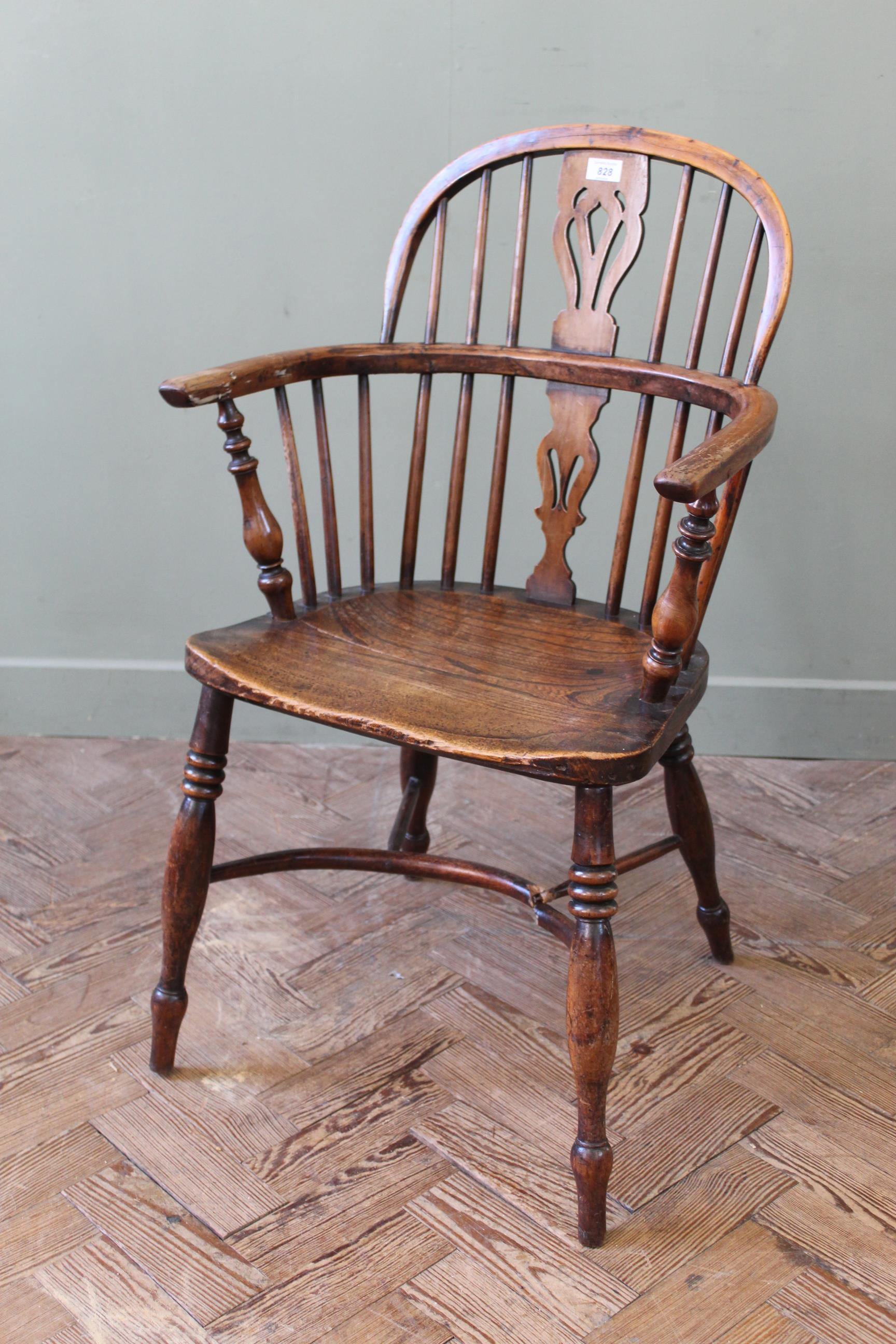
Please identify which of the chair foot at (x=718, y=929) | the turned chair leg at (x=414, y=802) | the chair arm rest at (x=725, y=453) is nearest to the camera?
the chair arm rest at (x=725, y=453)

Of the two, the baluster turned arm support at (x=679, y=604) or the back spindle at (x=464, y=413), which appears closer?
the baluster turned arm support at (x=679, y=604)

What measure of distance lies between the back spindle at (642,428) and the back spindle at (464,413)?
0.20 m

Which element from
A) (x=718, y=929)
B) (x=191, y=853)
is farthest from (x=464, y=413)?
(x=718, y=929)

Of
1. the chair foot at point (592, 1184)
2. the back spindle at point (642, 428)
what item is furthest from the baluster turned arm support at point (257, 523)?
the chair foot at point (592, 1184)

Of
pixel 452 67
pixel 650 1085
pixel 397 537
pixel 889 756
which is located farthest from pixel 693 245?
pixel 650 1085

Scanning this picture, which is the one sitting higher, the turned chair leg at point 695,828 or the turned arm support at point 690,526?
the turned arm support at point 690,526

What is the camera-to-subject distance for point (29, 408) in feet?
6.70

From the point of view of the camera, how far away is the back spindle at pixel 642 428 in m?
1.34

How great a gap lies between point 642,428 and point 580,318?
0.54 feet

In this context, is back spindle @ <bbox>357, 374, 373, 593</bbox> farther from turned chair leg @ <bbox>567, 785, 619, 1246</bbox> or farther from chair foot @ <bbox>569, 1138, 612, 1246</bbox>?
chair foot @ <bbox>569, 1138, 612, 1246</bbox>

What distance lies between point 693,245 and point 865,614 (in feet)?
2.25

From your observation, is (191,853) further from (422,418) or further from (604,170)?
(604,170)

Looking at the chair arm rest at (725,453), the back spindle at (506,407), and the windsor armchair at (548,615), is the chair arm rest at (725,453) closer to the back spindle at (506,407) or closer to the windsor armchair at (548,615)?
the windsor armchair at (548,615)

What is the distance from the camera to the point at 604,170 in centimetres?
140
